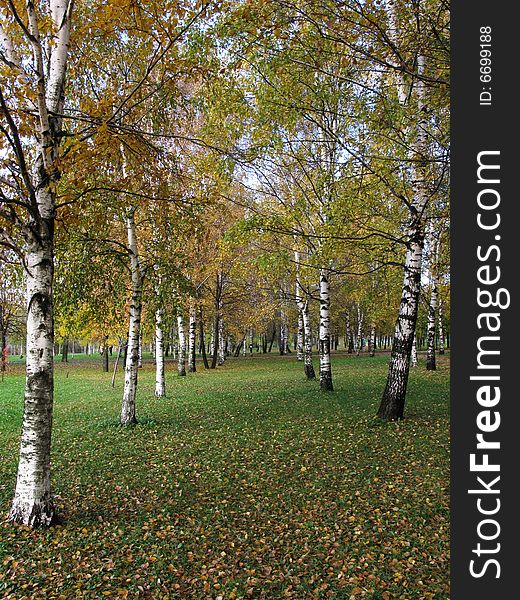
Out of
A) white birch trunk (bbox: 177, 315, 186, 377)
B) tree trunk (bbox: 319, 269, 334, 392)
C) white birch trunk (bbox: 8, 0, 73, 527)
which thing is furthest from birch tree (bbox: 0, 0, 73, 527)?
white birch trunk (bbox: 177, 315, 186, 377)

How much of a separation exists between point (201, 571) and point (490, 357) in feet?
11.8

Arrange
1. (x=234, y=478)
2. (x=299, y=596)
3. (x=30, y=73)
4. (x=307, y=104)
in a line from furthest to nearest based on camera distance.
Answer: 1. (x=307, y=104)
2. (x=234, y=478)
3. (x=30, y=73)
4. (x=299, y=596)

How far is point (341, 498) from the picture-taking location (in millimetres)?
5738

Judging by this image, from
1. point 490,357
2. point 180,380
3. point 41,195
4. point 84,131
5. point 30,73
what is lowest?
point 180,380

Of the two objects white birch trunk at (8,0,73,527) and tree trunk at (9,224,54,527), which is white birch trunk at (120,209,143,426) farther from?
tree trunk at (9,224,54,527)

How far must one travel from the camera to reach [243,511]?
5523 mm

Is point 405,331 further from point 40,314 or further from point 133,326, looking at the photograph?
point 40,314

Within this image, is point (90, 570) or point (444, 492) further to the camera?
point (444, 492)

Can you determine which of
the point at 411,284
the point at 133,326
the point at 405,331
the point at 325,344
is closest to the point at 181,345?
the point at 325,344

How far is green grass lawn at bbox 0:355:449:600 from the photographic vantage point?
4.05 metres

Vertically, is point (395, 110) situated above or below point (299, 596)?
above

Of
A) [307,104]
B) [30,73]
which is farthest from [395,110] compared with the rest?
[30,73]

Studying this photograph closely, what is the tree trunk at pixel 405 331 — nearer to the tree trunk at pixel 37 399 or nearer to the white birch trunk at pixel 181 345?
the tree trunk at pixel 37 399

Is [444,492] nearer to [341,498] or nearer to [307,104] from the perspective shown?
[341,498]
